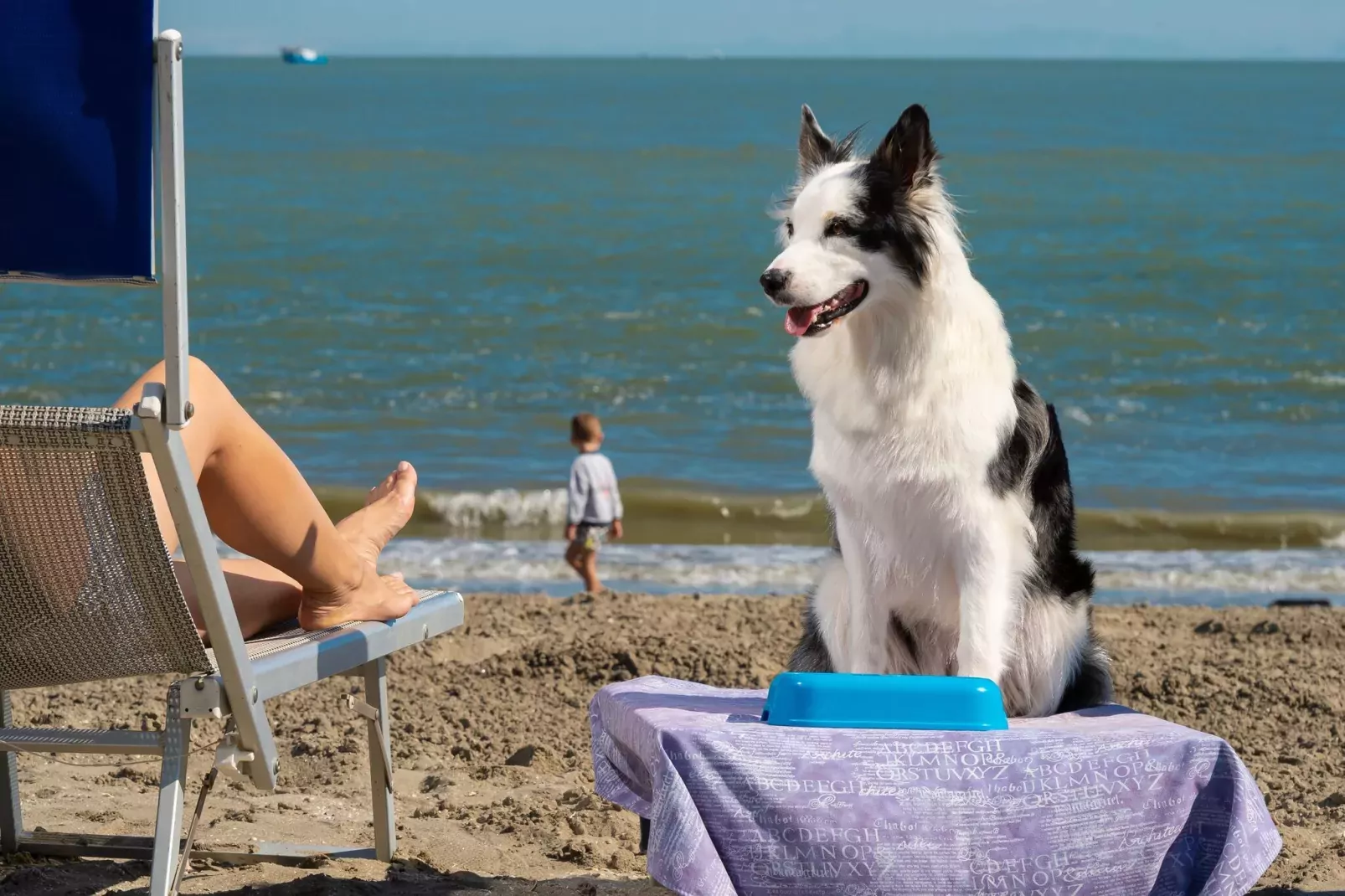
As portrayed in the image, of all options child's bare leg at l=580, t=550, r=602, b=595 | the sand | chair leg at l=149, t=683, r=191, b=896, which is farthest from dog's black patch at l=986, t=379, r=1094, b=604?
child's bare leg at l=580, t=550, r=602, b=595

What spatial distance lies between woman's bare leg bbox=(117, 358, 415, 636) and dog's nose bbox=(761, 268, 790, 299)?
3.15ft

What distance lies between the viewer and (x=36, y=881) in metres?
3.00

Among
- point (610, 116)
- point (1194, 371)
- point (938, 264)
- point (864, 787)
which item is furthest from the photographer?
point (610, 116)

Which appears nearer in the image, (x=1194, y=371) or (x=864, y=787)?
(x=864, y=787)

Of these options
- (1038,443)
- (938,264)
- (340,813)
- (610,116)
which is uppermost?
(610,116)

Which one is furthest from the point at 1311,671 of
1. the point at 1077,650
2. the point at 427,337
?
the point at 427,337

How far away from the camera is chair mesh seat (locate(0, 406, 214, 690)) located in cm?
219

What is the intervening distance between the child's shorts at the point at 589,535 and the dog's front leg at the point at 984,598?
4.89 meters

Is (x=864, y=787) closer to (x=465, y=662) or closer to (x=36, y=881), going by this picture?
(x=36, y=881)

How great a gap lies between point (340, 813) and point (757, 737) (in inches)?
66.0

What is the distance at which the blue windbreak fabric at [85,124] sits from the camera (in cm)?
217

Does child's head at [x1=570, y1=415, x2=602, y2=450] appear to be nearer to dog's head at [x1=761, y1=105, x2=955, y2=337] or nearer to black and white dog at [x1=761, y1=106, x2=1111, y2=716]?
black and white dog at [x1=761, y1=106, x2=1111, y2=716]

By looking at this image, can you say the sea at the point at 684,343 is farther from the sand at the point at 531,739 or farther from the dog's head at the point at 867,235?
the sand at the point at 531,739

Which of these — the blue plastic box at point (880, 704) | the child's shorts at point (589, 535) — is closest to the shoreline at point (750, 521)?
the child's shorts at point (589, 535)
